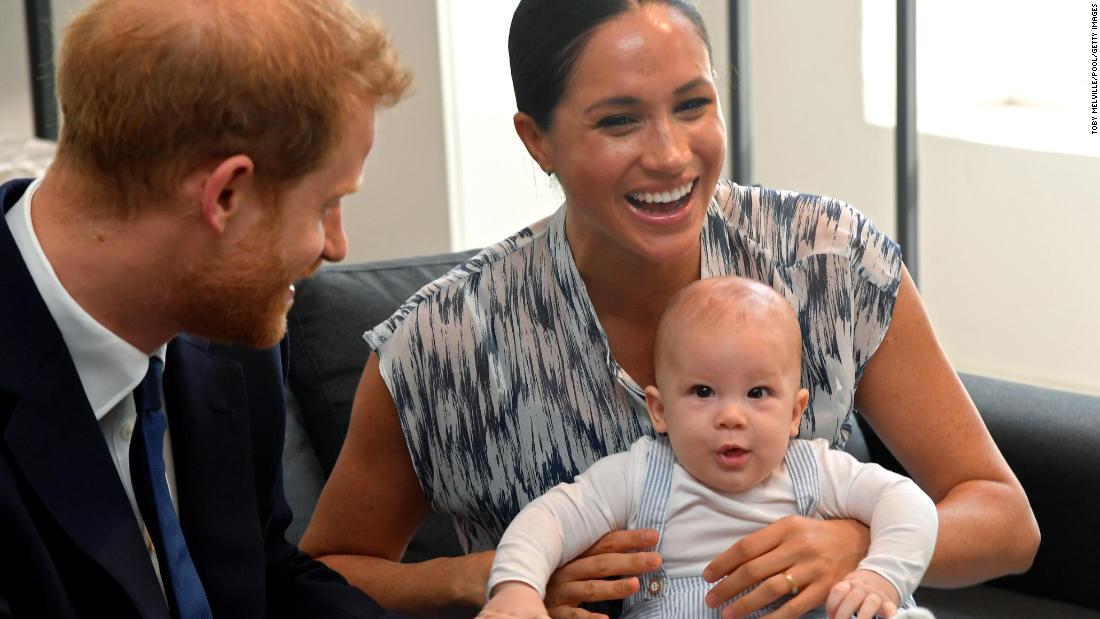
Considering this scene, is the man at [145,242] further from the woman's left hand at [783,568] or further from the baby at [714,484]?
the woman's left hand at [783,568]

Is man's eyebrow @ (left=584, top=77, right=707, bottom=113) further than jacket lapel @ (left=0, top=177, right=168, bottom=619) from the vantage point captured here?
Yes

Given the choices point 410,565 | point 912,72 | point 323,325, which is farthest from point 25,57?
point 410,565

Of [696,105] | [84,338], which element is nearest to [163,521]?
[84,338]

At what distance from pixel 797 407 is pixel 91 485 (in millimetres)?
937

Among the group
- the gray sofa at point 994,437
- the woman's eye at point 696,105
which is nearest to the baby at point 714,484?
the woman's eye at point 696,105

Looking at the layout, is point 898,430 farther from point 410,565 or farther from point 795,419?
point 410,565

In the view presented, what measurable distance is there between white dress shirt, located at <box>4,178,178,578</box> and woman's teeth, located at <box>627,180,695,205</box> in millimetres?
671

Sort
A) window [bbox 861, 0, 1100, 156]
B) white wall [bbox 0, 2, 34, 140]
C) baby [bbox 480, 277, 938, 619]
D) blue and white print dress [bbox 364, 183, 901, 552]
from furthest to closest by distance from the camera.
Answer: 1. white wall [bbox 0, 2, 34, 140]
2. window [bbox 861, 0, 1100, 156]
3. blue and white print dress [bbox 364, 183, 901, 552]
4. baby [bbox 480, 277, 938, 619]

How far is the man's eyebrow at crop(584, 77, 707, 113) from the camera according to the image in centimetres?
195

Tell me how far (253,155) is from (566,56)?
60cm

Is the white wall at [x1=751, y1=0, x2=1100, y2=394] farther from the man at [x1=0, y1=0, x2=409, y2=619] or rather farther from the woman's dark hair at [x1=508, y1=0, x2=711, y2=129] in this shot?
the man at [x1=0, y1=0, x2=409, y2=619]

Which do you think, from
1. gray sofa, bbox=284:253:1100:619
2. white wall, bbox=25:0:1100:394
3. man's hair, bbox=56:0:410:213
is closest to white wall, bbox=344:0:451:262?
white wall, bbox=25:0:1100:394

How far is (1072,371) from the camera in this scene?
13.8ft

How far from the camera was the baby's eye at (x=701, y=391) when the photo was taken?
191 centimetres
